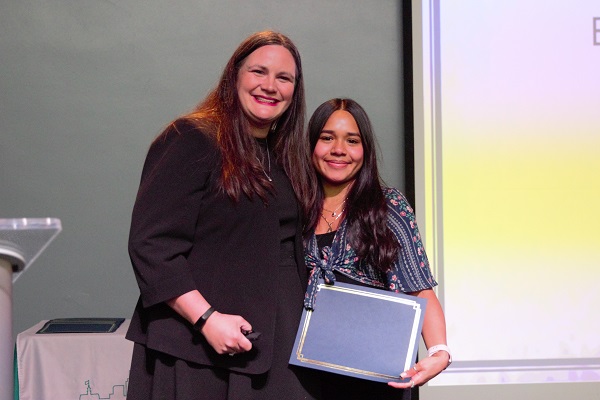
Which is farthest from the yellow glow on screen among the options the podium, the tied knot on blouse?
the podium

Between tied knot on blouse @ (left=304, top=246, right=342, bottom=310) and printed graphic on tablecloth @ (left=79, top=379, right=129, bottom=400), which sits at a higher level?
tied knot on blouse @ (left=304, top=246, right=342, bottom=310)

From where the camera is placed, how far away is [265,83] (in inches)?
58.7

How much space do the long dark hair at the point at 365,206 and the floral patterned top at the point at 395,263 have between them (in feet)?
0.07

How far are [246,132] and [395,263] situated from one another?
1.62 ft

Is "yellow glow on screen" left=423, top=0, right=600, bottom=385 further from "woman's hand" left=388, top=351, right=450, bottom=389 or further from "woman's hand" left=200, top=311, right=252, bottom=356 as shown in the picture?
"woman's hand" left=200, top=311, right=252, bottom=356

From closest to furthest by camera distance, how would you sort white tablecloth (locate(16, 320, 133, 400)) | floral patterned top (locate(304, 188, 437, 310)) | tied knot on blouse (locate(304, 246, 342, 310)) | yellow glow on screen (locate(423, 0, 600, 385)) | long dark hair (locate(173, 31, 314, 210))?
long dark hair (locate(173, 31, 314, 210)) < tied knot on blouse (locate(304, 246, 342, 310)) < floral patterned top (locate(304, 188, 437, 310)) < white tablecloth (locate(16, 320, 133, 400)) < yellow glow on screen (locate(423, 0, 600, 385))

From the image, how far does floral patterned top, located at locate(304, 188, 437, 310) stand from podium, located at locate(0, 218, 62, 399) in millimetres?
734

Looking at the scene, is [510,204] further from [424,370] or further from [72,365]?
[72,365]

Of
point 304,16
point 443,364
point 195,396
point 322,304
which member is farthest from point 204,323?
point 304,16

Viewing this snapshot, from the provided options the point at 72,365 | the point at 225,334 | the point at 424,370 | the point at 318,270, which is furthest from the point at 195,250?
the point at 72,365

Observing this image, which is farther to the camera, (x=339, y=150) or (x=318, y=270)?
(x=339, y=150)

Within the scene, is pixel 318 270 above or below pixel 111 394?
above

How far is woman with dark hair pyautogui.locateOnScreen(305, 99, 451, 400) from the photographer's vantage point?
165 centimetres

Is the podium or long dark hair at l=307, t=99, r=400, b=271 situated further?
long dark hair at l=307, t=99, r=400, b=271
